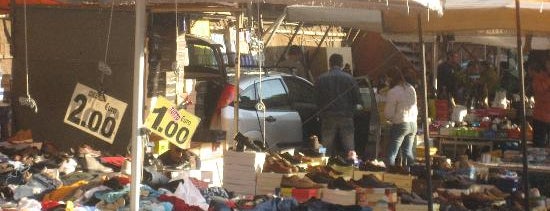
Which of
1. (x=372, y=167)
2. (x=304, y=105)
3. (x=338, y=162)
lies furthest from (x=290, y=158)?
(x=304, y=105)

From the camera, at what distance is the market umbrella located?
25.3ft

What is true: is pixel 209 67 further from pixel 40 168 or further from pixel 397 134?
pixel 40 168

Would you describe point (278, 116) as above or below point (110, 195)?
below

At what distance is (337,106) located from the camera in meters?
11.7

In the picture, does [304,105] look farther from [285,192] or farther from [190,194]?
[190,194]

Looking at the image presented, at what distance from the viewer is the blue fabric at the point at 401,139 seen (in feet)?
38.8

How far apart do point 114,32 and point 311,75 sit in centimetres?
1132

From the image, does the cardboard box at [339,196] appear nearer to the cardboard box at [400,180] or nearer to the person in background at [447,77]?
the cardboard box at [400,180]

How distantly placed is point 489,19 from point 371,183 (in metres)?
1.93

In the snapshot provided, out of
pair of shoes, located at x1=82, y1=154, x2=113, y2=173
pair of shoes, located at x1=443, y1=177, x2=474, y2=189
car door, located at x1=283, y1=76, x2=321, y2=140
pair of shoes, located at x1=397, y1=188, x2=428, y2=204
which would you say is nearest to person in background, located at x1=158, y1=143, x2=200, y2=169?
pair of shoes, located at x1=82, y1=154, x2=113, y2=173

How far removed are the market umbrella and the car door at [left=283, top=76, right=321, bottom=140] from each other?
363 cm

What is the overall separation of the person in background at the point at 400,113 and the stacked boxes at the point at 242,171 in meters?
4.31

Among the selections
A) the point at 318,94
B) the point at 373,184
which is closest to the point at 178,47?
the point at 373,184

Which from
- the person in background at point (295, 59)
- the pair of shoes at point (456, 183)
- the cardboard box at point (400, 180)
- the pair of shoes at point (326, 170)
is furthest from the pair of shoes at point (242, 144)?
the person in background at point (295, 59)
